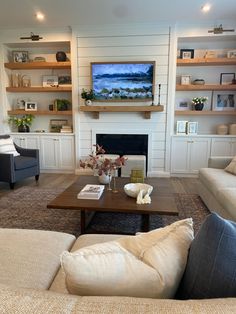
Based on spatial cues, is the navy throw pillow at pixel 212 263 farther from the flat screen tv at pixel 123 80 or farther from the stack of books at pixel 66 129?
the stack of books at pixel 66 129

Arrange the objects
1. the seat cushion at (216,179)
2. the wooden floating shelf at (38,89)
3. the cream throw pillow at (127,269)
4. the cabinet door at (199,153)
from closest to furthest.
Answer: the cream throw pillow at (127,269) < the seat cushion at (216,179) < the cabinet door at (199,153) < the wooden floating shelf at (38,89)

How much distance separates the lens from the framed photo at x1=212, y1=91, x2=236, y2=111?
4.84 metres

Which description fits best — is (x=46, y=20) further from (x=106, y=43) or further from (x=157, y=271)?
(x=157, y=271)

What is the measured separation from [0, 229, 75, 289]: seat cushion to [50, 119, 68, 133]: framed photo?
3.89 metres

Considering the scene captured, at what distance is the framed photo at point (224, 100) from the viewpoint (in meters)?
4.84

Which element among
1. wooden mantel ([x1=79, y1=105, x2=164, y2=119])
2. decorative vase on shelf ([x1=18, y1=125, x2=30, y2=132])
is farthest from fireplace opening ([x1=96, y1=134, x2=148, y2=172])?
decorative vase on shelf ([x1=18, y1=125, x2=30, y2=132])

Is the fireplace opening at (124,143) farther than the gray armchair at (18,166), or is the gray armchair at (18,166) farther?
the fireplace opening at (124,143)

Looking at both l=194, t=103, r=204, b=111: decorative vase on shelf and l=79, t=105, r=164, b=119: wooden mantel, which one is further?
l=194, t=103, r=204, b=111: decorative vase on shelf

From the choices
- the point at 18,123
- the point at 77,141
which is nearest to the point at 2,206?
the point at 77,141

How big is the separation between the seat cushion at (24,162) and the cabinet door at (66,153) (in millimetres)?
774

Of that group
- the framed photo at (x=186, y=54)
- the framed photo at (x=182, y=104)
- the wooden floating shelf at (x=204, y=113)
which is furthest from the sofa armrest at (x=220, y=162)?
the framed photo at (x=186, y=54)

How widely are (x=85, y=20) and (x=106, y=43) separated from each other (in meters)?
0.53

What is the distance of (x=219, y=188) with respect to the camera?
2699 millimetres

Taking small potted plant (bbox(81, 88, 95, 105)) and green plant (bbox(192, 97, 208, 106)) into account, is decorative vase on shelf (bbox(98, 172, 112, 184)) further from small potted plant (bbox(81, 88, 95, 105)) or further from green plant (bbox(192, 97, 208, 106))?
green plant (bbox(192, 97, 208, 106))
